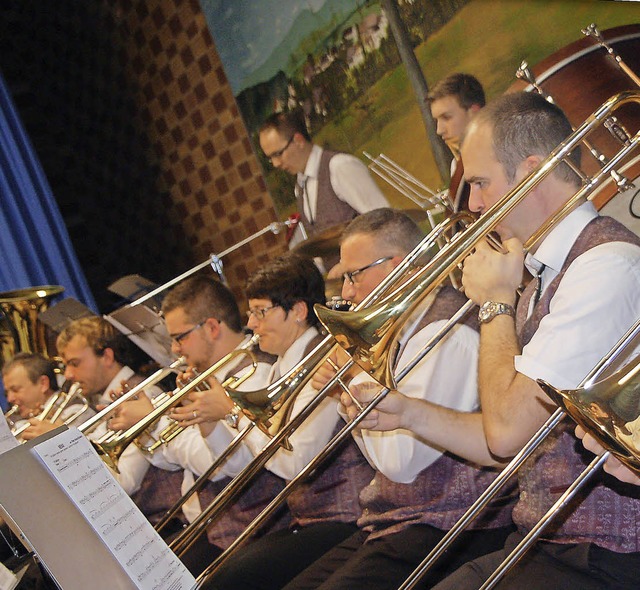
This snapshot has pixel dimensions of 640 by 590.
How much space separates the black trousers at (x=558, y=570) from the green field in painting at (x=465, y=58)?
1365mm

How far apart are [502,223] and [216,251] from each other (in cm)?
342

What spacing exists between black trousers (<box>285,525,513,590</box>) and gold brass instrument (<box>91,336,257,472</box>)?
88 centimetres

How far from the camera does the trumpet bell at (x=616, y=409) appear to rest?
1.29 meters

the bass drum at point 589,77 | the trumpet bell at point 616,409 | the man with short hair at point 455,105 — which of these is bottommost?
the trumpet bell at point 616,409

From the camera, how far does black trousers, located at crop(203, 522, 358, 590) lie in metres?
2.67

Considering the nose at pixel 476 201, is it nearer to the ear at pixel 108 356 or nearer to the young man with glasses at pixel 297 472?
the young man with glasses at pixel 297 472

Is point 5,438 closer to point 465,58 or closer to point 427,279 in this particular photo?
point 427,279

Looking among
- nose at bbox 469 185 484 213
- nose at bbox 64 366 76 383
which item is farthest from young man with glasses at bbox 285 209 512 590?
nose at bbox 64 366 76 383

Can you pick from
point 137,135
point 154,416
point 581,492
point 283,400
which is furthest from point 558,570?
point 137,135

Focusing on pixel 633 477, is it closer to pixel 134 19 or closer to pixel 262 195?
pixel 262 195

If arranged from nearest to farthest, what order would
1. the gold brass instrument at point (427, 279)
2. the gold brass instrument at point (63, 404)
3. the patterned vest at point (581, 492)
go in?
the patterned vest at point (581, 492)
the gold brass instrument at point (427, 279)
the gold brass instrument at point (63, 404)

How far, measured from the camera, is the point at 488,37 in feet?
10.4

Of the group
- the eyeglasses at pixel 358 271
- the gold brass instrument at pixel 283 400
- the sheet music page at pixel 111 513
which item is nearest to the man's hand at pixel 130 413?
the gold brass instrument at pixel 283 400

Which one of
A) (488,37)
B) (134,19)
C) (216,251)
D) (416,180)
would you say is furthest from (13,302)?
(488,37)
